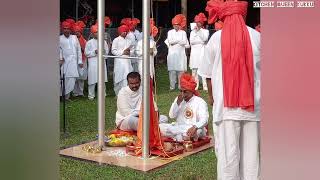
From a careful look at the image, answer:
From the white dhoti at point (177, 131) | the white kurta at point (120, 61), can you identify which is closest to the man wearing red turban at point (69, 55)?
the white kurta at point (120, 61)

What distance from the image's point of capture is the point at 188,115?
19.6ft

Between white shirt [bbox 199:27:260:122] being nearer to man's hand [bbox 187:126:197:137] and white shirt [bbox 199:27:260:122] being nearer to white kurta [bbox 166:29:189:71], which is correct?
man's hand [bbox 187:126:197:137]

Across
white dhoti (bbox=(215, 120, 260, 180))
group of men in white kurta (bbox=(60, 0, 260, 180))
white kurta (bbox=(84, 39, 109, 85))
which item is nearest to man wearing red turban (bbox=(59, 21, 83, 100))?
white kurta (bbox=(84, 39, 109, 85))

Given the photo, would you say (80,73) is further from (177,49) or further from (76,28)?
(177,49)

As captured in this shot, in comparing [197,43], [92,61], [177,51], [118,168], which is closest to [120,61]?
[92,61]

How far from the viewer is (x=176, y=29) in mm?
12250

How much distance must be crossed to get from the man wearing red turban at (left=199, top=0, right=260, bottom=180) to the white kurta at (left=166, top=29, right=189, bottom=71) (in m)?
8.26

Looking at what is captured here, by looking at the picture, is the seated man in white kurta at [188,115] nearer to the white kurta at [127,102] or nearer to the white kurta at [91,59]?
the white kurta at [127,102]

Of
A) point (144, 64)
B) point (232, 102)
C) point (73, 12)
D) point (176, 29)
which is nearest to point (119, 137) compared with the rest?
point (144, 64)

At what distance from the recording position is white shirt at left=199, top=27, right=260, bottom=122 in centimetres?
374

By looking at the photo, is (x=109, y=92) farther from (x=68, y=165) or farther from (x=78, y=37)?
(x=68, y=165)

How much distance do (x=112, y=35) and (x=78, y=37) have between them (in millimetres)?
2732

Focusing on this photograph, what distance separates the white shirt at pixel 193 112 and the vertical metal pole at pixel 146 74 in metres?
0.79

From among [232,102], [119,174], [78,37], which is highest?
[78,37]
